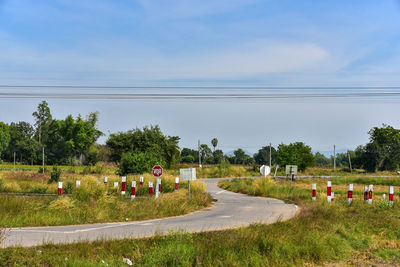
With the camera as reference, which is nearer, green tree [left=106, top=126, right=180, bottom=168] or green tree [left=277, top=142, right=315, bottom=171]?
green tree [left=277, top=142, right=315, bottom=171]

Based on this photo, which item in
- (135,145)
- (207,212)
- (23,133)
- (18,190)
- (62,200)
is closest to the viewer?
(62,200)

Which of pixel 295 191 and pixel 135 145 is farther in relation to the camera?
pixel 135 145

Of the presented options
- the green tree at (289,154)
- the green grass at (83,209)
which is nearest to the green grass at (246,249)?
the green grass at (83,209)

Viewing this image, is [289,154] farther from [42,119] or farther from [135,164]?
[42,119]

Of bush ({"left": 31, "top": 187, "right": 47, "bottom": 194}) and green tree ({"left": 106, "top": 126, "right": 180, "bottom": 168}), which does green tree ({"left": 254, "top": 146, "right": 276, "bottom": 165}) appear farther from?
bush ({"left": 31, "top": 187, "right": 47, "bottom": 194})

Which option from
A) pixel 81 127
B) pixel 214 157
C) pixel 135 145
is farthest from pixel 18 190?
pixel 214 157

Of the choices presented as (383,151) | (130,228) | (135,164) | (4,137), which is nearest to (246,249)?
(130,228)

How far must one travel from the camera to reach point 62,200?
639 inches

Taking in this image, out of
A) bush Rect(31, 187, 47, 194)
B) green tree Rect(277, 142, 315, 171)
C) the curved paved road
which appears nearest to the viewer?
the curved paved road

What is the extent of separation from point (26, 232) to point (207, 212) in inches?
328

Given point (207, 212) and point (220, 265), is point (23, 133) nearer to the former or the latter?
point (207, 212)

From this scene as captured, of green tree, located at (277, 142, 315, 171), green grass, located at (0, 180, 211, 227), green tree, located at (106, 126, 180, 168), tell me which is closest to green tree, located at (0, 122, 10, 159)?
green tree, located at (106, 126, 180, 168)

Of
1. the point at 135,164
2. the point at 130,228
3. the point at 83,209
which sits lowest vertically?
the point at 130,228

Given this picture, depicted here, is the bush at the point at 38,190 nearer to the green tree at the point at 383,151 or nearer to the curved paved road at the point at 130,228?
the curved paved road at the point at 130,228
